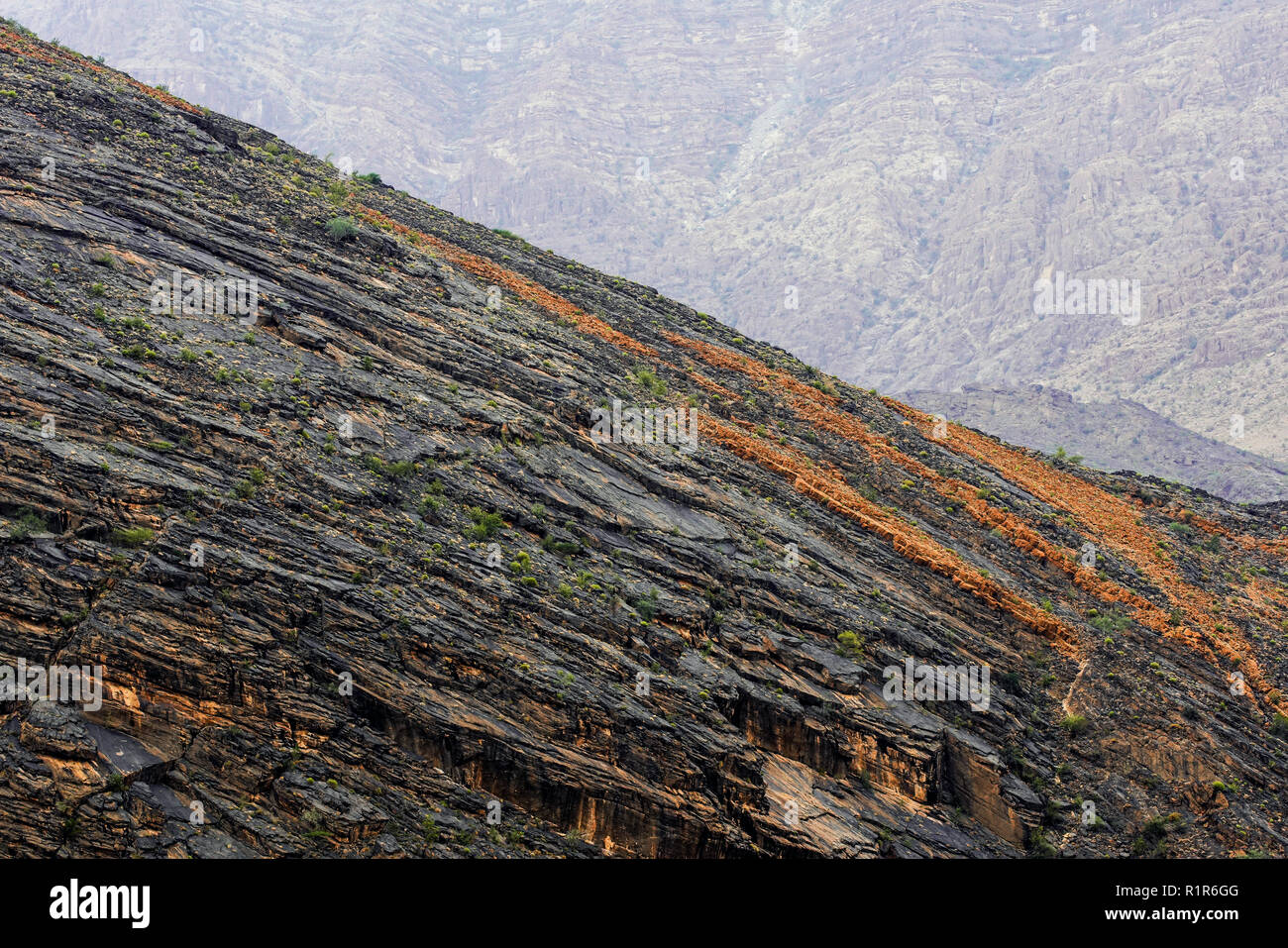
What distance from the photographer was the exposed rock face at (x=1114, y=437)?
156 meters

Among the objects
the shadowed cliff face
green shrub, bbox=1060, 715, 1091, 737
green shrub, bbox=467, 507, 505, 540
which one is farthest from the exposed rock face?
green shrub, bbox=467, 507, 505, 540

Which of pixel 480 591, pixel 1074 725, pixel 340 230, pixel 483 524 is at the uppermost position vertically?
pixel 340 230

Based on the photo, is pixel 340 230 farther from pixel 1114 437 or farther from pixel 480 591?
pixel 1114 437

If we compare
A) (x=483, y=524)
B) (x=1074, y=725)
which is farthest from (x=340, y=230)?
(x=1074, y=725)

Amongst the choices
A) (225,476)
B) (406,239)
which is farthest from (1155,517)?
(225,476)

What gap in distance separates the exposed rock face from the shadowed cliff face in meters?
122

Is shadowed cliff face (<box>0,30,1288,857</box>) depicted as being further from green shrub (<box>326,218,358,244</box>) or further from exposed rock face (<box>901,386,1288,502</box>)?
exposed rock face (<box>901,386,1288,502</box>)

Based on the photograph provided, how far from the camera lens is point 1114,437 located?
555 feet

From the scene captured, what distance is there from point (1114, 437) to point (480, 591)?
535 feet

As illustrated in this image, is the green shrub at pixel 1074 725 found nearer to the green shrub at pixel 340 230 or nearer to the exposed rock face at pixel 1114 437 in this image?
the green shrub at pixel 340 230

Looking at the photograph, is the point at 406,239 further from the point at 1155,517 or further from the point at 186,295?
the point at 1155,517
